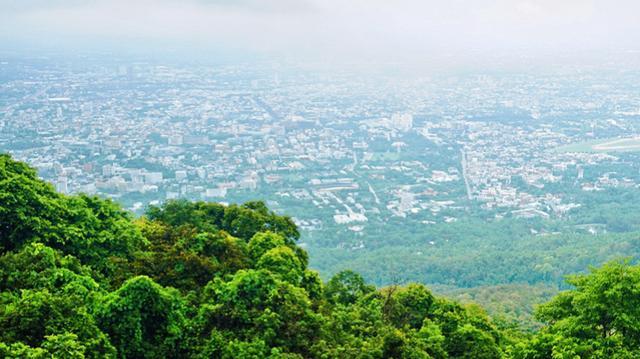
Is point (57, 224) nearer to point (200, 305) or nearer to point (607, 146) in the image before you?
point (200, 305)

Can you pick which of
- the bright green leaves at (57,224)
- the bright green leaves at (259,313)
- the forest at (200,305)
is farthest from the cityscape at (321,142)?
the bright green leaves at (259,313)

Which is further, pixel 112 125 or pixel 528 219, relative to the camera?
pixel 112 125

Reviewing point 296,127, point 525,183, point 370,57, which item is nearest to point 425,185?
point 525,183

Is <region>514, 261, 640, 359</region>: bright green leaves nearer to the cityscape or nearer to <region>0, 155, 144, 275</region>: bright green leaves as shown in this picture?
<region>0, 155, 144, 275</region>: bright green leaves

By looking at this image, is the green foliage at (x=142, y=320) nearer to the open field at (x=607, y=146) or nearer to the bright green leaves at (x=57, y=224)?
the bright green leaves at (x=57, y=224)

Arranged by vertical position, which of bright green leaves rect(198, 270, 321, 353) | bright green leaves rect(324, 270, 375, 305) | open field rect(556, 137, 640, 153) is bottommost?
open field rect(556, 137, 640, 153)

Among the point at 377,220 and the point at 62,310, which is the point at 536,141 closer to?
the point at 377,220

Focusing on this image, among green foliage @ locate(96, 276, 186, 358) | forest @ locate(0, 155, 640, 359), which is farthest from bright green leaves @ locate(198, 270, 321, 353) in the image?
green foliage @ locate(96, 276, 186, 358)

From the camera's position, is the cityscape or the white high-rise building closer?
the cityscape
